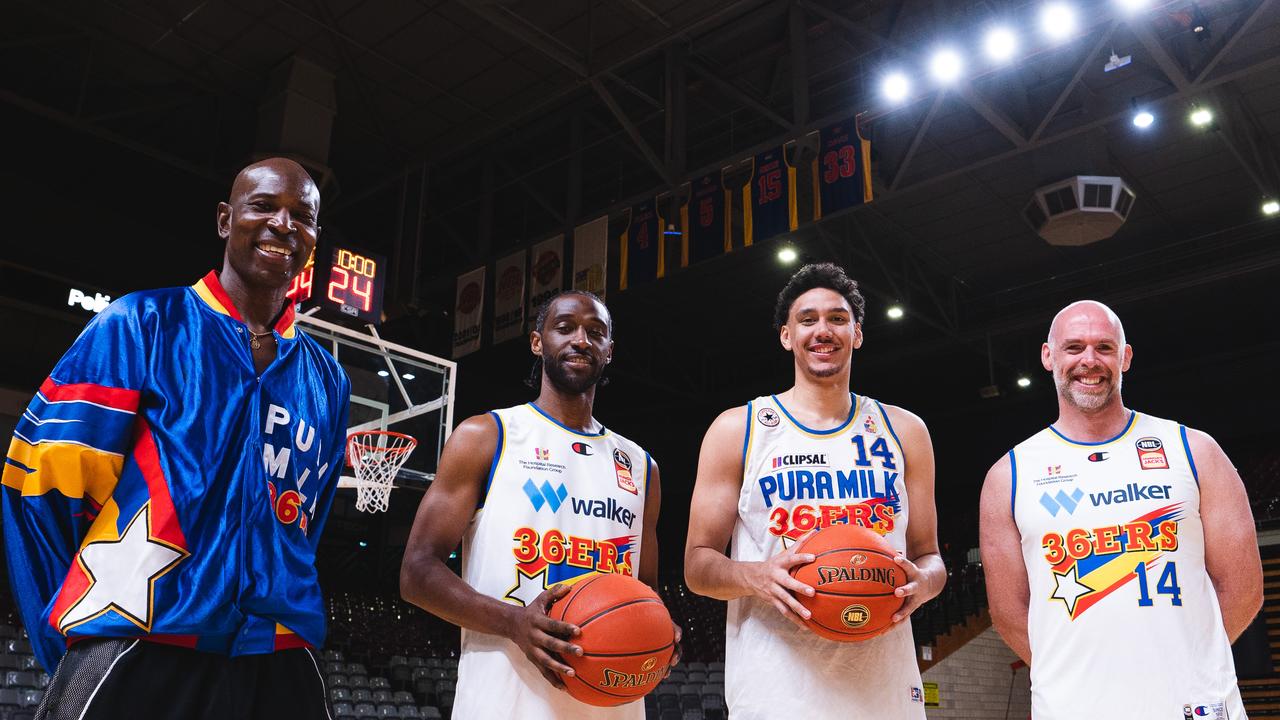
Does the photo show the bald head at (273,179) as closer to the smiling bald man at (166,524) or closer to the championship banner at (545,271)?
the smiling bald man at (166,524)

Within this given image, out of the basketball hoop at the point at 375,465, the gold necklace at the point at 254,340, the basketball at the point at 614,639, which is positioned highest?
the basketball hoop at the point at 375,465

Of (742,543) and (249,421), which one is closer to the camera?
(249,421)

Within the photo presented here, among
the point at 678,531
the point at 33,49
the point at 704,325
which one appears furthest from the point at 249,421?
the point at 678,531

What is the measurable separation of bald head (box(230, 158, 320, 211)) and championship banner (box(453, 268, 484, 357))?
1086cm

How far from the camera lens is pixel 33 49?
1202 centimetres

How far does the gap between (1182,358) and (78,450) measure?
1991 cm

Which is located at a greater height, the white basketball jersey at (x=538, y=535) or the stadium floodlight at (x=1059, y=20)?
the stadium floodlight at (x=1059, y=20)

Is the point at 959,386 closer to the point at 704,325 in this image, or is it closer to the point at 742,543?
the point at 704,325

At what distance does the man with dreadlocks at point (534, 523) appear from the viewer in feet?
Result: 9.16

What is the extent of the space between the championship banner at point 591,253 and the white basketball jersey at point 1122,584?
29.2 feet

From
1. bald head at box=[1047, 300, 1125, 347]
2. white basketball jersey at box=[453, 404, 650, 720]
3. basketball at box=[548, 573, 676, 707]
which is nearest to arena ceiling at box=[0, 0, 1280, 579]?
bald head at box=[1047, 300, 1125, 347]

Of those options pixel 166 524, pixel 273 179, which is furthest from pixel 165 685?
pixel 273 179

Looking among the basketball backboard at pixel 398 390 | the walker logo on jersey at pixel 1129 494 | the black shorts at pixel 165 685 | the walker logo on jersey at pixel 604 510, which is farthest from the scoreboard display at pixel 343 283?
the black shorts at pixel 165 685

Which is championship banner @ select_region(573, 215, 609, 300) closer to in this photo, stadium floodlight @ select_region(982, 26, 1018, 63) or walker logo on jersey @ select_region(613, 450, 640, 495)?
stadium floodlight @ select_region(982, 26, 1018, 63)
